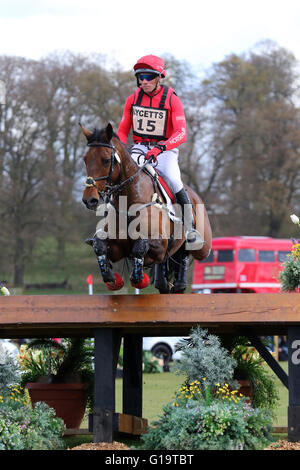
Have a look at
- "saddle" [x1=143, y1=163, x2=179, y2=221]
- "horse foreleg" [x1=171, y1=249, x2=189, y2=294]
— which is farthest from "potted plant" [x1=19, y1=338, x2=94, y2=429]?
"saddle" [x1=143, y1=163, x2=179, y2=221]

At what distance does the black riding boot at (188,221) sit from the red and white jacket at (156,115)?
1.84 feet

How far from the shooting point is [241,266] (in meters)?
29.5

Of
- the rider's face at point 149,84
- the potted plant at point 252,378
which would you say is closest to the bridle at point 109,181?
the rider's face at point 149,84

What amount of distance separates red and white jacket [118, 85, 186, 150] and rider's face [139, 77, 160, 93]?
81 mm

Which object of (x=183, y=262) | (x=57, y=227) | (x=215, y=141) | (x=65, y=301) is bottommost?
(x=65, y=301)

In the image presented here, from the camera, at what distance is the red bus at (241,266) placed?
96.7 ft

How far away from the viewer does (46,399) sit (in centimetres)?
742

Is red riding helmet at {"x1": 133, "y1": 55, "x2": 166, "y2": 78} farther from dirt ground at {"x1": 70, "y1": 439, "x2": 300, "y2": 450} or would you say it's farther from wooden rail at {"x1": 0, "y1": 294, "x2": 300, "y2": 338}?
dirt ground at {"x1": 70, "y1": 439, "x2": 300, "y2": 450}

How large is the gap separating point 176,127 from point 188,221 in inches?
37.9

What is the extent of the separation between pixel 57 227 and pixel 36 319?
1237 inches

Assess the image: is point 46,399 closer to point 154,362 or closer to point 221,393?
point 221,393

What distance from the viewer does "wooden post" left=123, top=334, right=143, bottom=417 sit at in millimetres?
7672
